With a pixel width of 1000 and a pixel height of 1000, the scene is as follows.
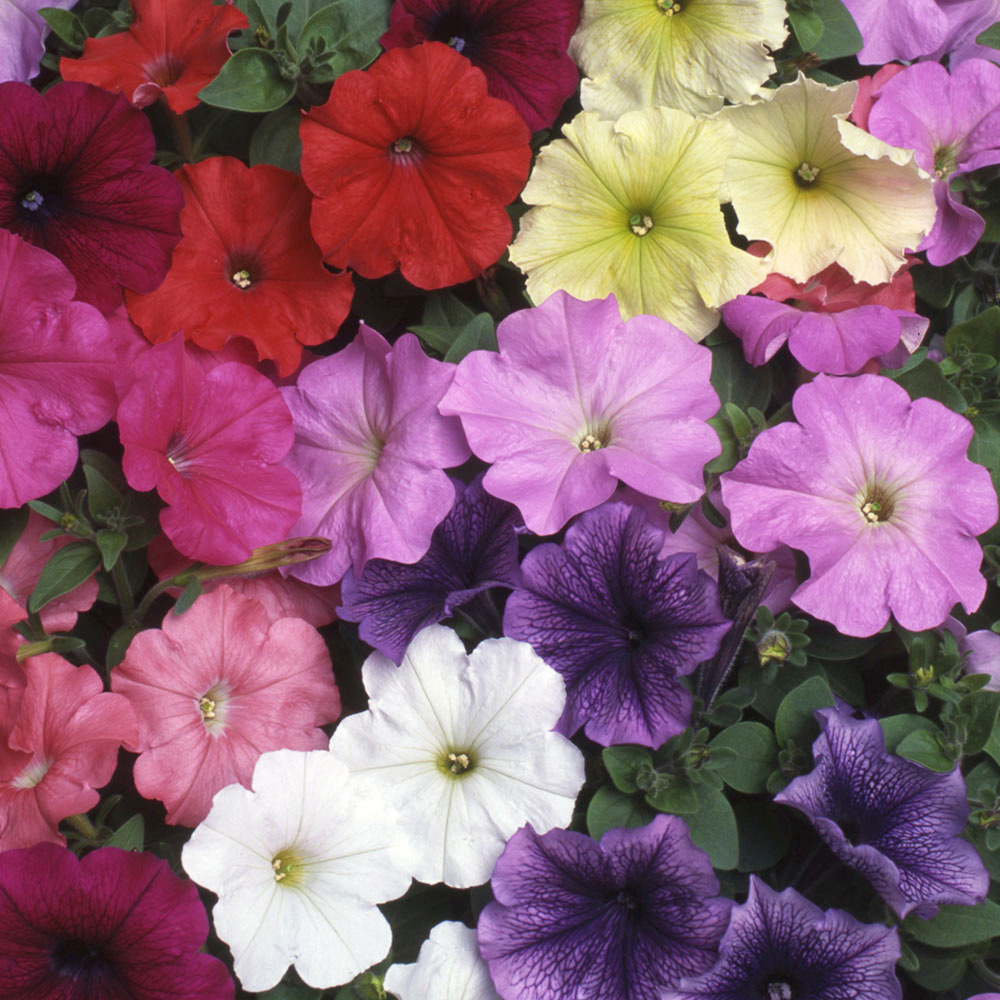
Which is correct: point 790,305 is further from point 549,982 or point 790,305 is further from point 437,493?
point 549,982

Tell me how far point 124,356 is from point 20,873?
1.33 feet

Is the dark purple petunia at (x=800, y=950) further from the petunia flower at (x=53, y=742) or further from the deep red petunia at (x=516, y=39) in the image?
the deep red petunia at (x=516, y=39)

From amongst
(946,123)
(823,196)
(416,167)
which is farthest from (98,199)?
(946,123)

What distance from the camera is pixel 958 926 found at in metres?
0.84

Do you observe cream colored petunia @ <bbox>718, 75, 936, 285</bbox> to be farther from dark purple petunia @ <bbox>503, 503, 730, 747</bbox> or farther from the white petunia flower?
the white petunia flower

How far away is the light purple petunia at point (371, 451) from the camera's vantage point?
0.90 m

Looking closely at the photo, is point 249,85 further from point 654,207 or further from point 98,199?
point 654,207

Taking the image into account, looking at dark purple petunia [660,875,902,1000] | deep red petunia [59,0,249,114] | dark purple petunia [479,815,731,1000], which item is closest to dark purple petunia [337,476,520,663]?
dark purple petunia [479,815,731,1000]

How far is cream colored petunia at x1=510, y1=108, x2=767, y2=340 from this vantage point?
98 cm

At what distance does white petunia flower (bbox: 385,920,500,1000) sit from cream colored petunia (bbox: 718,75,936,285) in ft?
2.07

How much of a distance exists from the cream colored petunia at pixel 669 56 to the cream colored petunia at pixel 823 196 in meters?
0.03

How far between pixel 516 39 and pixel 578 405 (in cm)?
34

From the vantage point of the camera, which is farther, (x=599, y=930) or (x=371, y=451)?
(x=371, y=451)

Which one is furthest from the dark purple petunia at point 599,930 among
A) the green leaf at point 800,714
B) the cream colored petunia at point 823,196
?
the cream colored petunia at point 823,196
